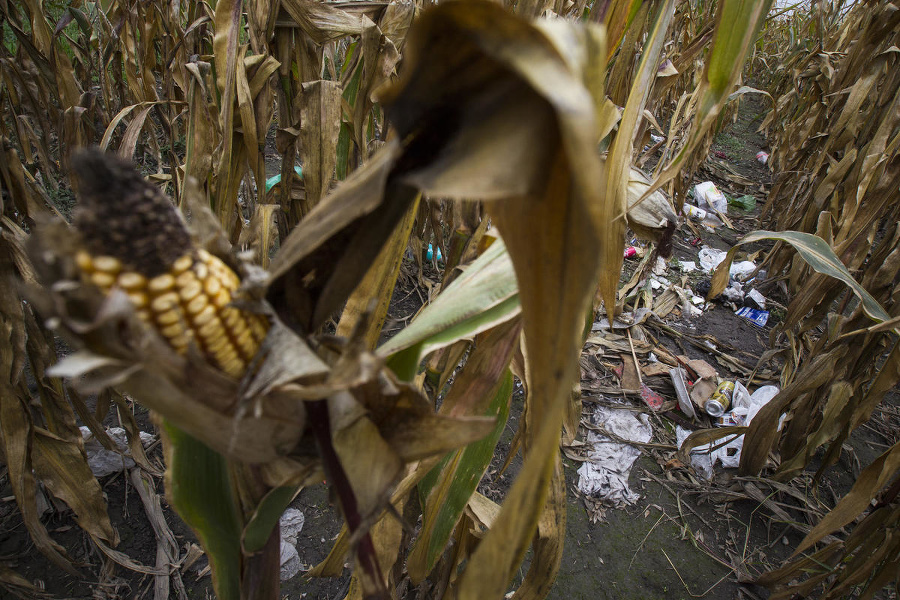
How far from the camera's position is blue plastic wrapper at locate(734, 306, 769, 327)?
2.68 m

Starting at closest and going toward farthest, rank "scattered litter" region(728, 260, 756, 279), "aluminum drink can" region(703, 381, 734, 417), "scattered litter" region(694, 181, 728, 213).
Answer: "aluminum drink can" region(703, 381, 734, 417) < "scattered litter" region(728, 260, 756, 279) < "scattered litter" region(694, 181, 728, 213)

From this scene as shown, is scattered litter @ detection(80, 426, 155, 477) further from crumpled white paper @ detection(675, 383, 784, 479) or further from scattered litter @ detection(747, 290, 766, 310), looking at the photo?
scattered litter @ detection(747, 290, 766, 310)

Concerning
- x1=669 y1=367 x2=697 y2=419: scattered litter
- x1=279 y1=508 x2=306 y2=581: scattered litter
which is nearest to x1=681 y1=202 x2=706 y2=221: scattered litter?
x1=669 y1=367 x2=697 y2=419: scattered litter

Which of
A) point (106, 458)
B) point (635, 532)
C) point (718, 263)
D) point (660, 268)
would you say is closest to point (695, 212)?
point (718, 263)

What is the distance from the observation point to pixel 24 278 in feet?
3.30

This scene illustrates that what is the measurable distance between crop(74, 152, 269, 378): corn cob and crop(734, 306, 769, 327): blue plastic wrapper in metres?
3.03

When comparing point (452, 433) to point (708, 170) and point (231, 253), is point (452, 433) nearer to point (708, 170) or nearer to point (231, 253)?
point (231, 253)

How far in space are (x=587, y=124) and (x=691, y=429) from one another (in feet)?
6.94

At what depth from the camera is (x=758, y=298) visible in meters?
2.79

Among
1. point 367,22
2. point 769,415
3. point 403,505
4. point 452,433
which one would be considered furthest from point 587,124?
point 769,415

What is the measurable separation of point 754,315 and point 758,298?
152mm

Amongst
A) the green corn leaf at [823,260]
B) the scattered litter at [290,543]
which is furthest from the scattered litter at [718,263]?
the scattered litter at [290,543]

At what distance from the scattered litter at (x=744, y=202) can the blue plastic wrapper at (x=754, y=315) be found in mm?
1749

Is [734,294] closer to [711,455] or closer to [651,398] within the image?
[651,398]
